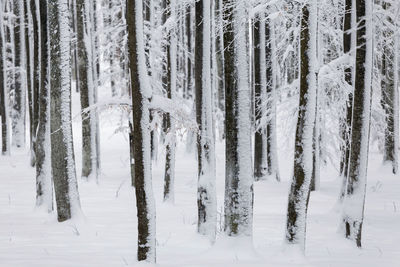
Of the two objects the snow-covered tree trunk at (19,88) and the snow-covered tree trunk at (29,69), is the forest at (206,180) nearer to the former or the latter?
the snow-covered tree trunk at (29,69)

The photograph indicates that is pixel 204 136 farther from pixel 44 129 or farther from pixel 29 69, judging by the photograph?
pixel 29 69

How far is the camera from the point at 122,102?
6395 millimetres

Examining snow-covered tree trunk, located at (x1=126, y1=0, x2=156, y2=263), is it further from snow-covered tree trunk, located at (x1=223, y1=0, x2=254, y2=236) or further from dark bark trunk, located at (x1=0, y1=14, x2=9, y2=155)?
dark bark trunk, located at (x1=0, y1=14, x2=9, y2=155)

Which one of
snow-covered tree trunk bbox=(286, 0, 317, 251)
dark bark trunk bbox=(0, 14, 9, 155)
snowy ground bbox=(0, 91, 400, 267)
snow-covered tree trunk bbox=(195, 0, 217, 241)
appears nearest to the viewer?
snowy ground bbox=(0, 91, 400, 267)

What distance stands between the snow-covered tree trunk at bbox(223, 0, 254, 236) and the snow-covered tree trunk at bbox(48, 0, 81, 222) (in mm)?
3481

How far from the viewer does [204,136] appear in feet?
28.4

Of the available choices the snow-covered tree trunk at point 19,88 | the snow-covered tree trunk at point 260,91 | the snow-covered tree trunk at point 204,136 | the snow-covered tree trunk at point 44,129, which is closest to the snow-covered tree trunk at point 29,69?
the snow-covered tree trunk at point 19,88

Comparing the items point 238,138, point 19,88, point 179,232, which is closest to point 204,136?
point 238,138

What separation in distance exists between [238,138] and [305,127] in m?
1.05

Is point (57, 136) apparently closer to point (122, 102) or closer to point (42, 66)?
point (42, 66)

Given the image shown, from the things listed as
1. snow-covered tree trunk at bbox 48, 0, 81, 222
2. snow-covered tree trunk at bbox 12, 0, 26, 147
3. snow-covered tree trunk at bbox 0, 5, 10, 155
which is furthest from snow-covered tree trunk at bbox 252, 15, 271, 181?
snow-covered tree trunk at bbox 0, 5, 10, 155

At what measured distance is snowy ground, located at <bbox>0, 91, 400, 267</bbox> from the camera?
6.85m

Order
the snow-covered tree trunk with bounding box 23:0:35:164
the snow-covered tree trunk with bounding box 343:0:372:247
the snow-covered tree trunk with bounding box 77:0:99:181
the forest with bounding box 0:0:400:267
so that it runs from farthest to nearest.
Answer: the snow-covered tree trunk with bounding box 23:0:35:164
the snow-covered tree trunk with bounding box 77:0:99:181
the snow-covered tree trunk with bounding box 343:0:372:247
the forest with bounding box 0:0:400:267

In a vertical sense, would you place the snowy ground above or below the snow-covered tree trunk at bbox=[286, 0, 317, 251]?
below
